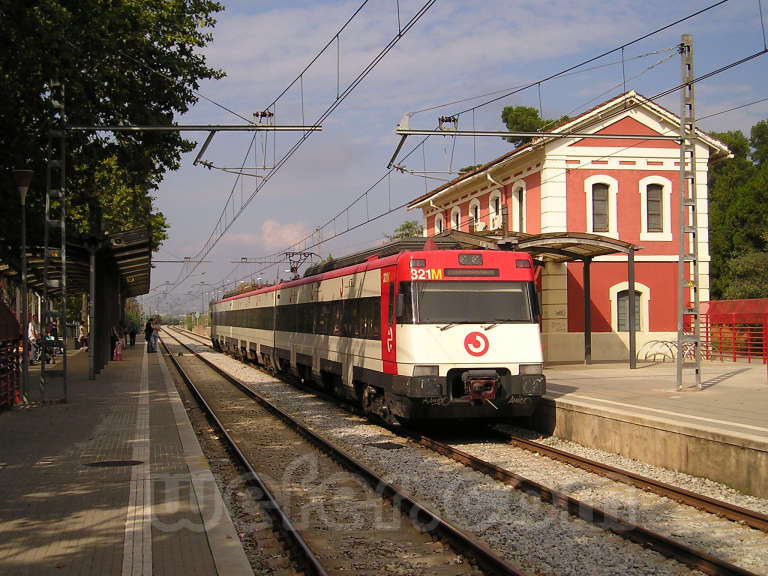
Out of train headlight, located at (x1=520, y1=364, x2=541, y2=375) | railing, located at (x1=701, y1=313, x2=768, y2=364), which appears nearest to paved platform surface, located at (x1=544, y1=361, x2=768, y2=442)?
train headlight, located at (x1=520, y1=364, x2=541, y2=375)

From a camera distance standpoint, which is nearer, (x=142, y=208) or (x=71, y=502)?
(x=71, y=502)

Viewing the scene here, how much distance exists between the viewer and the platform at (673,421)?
940 centimetres

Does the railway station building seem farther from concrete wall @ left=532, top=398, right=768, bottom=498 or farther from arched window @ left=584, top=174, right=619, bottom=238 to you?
concrete wall @ left=532, top=398, right=768, bottom=498

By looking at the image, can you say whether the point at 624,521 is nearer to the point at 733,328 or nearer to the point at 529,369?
the point at 529,369

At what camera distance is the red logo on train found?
12797 mm

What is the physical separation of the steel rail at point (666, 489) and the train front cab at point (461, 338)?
1046mm

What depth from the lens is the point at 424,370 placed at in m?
12.5

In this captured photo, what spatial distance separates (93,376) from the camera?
23781 millimetres

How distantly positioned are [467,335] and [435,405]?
1.17 meters

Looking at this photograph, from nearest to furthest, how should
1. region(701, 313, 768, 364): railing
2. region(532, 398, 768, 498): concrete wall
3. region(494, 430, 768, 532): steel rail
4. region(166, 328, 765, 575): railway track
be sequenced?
region(166, 328, 765, 575): railway track → region(494, 430, 768, 532): steel rail → region(532, 398, 768, 498): concrete wall → region(701, 313, 768, 364): railing

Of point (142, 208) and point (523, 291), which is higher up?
point (142, 208)

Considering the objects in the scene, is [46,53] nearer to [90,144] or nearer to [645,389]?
[90,144]

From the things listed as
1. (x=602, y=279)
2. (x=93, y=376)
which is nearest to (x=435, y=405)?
(x=93, y=376)

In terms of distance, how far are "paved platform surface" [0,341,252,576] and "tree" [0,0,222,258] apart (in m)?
6.46
